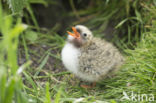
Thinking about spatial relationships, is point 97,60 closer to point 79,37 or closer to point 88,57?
point 88,57

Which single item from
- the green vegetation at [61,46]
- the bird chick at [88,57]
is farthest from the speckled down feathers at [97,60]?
the green vegetation at [61,46]

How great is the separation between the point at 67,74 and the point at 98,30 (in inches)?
51.0

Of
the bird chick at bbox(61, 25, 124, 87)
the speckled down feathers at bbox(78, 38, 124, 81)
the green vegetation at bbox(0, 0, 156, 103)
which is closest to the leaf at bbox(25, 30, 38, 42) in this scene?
the green vegetation at bbox(0, 0, 156, 103)

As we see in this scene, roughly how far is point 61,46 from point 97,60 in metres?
1.03

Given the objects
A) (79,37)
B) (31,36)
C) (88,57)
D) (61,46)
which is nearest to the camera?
(88,57)

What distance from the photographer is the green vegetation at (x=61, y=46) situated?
6.03 feet

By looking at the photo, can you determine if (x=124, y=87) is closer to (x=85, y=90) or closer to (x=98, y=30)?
(x=85, y=90)

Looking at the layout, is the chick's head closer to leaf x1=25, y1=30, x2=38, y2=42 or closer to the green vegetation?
the green vegetation

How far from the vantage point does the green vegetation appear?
1838mm

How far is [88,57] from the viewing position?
2.50 meters

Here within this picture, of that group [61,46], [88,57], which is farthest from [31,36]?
[88,57]

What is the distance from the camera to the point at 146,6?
124 inches

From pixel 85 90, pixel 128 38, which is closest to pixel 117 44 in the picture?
pixel 128 38

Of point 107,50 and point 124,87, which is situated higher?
point 107,50
